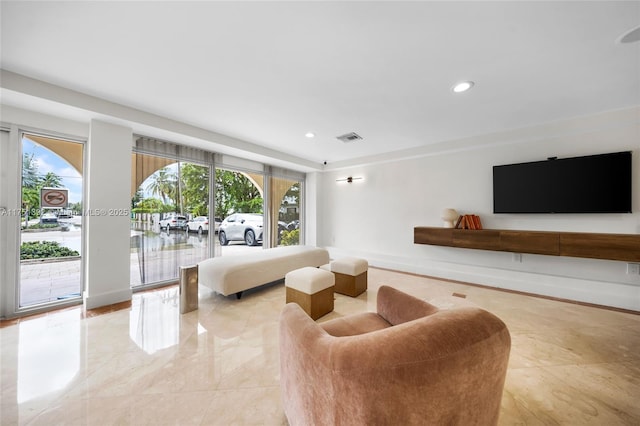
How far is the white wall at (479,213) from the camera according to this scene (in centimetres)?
290

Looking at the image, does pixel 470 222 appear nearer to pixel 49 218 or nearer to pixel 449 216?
pixel 449 216

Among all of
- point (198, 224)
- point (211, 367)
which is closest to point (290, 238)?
point (198, 224)

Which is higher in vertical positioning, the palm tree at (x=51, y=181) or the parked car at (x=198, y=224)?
the palm tree at (x=51, y=181)

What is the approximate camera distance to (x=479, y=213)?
3861mm

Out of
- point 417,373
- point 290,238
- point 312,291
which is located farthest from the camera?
point 290,238

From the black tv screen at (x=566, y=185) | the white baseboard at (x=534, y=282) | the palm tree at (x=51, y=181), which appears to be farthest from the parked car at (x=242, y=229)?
the black tv screen at (x=566, y=185)

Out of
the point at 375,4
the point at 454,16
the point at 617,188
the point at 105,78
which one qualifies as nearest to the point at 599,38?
the point at 454,16

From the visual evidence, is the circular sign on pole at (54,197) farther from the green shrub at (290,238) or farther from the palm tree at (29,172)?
the green shrub at (290,238)

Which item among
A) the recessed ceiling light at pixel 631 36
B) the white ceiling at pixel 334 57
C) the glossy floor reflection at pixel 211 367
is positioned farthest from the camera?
the recessed ceiling light at pixel 631 36

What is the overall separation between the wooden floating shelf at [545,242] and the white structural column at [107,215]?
472 centimetres

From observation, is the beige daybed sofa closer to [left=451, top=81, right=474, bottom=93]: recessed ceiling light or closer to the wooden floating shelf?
the wooden floating shelf

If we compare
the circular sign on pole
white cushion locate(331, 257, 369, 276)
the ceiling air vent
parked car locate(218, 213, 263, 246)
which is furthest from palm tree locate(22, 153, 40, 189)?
the ceiling air vent

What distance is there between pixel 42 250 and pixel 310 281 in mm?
3337

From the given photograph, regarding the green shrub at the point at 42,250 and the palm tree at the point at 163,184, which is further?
the palm tree at the point at 163,184
